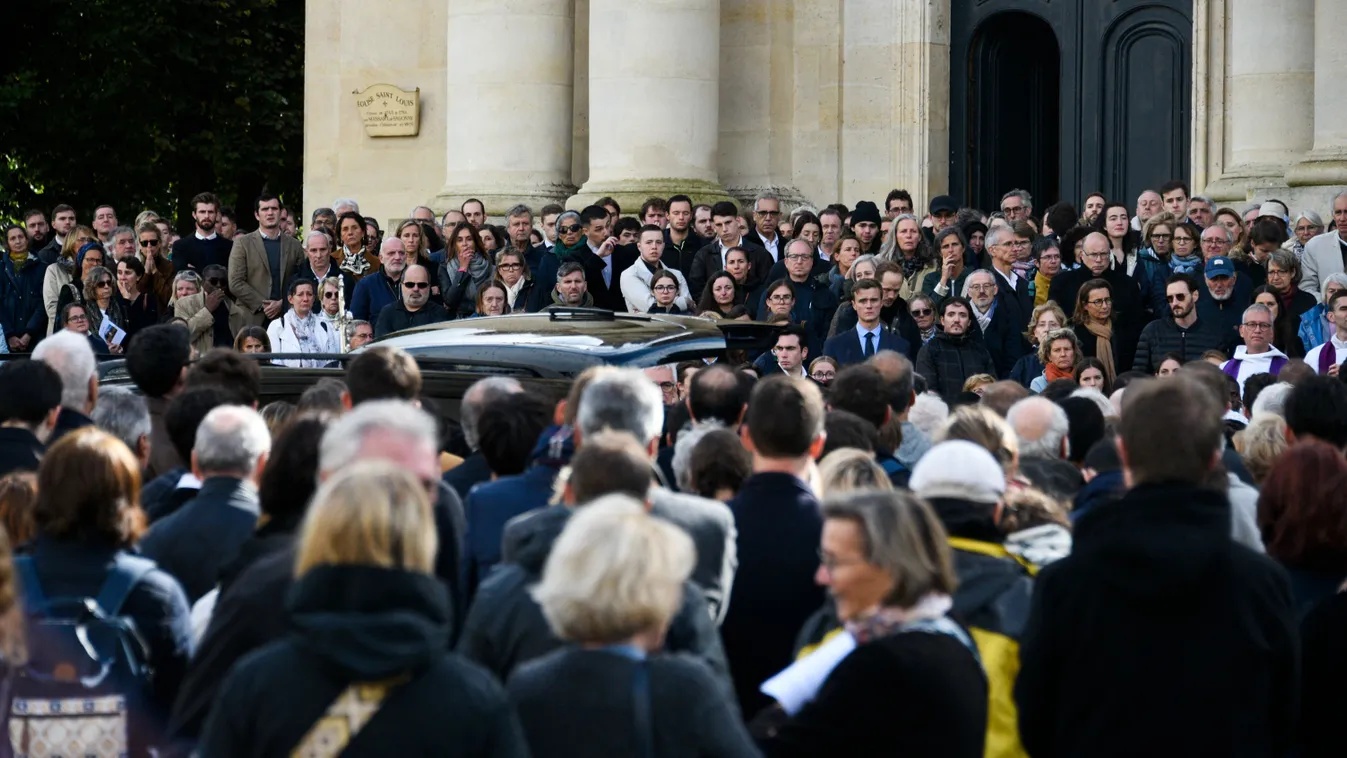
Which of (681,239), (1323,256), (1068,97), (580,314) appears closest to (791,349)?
(580,314)

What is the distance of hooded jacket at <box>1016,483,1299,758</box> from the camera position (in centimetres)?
507

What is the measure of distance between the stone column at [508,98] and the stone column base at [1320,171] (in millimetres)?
6572

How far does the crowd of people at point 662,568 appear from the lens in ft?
13.8

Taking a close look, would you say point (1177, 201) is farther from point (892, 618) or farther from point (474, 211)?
point (892, 618)

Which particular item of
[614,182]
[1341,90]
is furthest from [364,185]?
[1341,90]

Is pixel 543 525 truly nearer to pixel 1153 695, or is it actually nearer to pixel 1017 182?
pixel 1153 695

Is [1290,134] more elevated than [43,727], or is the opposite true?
[1290,134]

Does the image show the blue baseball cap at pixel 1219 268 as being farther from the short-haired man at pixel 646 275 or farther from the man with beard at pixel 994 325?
the short-haired man at pixel 646 275

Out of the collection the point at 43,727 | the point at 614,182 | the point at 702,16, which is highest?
the point at 702,16

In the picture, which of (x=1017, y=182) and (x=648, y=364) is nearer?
(x=648, y=364)

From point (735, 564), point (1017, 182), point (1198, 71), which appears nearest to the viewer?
point (735, 564)

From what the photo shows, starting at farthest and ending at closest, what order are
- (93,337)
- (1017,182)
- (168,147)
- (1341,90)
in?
(168,147), (1017,182), (1341,90), (93,337)

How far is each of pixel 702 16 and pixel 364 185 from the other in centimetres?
450

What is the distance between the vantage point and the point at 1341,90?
16.9 m
